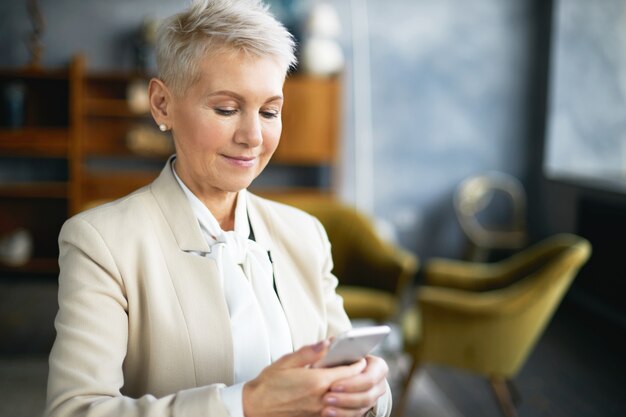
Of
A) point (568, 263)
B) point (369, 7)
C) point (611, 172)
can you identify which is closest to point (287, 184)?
point (369, 7)

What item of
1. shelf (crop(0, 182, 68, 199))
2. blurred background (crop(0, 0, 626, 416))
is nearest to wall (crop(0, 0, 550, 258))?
blurred background (crop(0, 0, 626, 416))

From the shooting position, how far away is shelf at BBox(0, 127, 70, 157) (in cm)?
512

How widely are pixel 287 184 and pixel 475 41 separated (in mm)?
2062

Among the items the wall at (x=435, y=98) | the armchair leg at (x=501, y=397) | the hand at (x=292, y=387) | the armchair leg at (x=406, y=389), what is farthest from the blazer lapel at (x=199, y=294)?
the wall at (x=435, y=98)

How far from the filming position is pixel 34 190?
5.22 meters

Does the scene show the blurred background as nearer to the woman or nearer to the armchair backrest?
the armchair backrest

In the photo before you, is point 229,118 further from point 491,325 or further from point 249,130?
point 491,325

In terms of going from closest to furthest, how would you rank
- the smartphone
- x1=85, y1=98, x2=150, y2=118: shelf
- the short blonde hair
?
the smartphone, the short blonde hair, x1=85, y1=98, x2=150, y2=118: shelf

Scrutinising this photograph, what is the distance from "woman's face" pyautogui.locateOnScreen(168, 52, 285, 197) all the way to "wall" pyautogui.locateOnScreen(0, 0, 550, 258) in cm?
451

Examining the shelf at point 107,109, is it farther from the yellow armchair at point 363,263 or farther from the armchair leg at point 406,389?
the armchair leg at point 406,389

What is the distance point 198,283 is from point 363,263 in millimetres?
2716

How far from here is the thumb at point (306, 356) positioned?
0.88m

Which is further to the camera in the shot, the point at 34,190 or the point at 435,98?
the point at 435,98

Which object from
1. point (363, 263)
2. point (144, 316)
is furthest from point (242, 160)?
point (363, 263)
